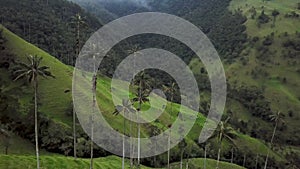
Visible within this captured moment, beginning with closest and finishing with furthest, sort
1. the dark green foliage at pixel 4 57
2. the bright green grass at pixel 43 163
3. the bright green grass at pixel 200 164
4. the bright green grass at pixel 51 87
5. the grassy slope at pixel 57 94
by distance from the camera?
the bright green grass at pixel 43 163
the bright green grass at pixel 51 87
the grassy slope at pixel 57 94
the dark green foliage at pixel 4 57
the bright green grass at pixel 200 164

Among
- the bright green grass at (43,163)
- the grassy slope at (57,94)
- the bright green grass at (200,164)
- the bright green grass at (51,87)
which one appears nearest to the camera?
the bright green grass at (43,163)

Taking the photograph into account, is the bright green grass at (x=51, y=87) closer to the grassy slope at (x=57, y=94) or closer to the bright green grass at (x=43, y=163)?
the grassy slope at (x=57, y=94)

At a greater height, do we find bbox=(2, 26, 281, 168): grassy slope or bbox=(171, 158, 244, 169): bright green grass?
bbox=(2, 26, 281, 168): grassy slope

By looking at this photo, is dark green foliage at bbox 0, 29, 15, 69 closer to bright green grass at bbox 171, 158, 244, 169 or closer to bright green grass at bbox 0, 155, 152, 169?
bright green grass at bbox 0, 155, 152, 169

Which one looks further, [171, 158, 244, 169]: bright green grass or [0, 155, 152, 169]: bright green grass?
[171, 158, 244, 169]: bright green grass

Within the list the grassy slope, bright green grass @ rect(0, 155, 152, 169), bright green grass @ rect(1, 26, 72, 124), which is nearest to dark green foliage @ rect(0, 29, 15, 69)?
bright green grass @ rect(1, 26, 72, 124)

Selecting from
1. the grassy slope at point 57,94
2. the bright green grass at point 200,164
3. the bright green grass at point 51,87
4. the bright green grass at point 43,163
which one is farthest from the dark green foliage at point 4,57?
the bright green grass at point 200,164

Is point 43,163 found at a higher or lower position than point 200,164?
higher

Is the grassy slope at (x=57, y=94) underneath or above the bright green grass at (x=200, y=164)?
above

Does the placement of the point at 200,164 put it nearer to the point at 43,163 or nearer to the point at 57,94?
the point at 57,94

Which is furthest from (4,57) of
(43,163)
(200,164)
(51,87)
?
(200,164)

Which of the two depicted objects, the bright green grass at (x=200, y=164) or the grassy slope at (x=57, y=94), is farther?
the bright green grass at (x=200, y=164)
